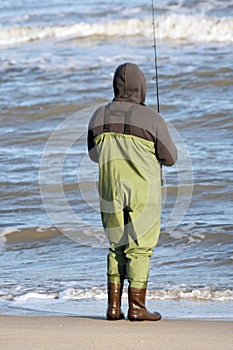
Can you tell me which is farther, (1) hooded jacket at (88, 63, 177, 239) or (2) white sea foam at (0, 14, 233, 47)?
(2) white sea foam at (0, 14, 233, 47)

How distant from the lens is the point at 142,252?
489 cm

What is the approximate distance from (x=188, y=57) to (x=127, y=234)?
35.9 ft

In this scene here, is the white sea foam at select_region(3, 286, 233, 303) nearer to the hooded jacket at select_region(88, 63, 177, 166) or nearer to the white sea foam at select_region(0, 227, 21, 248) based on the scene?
the hooded jacket at select_region(88, 63, 177, 166)

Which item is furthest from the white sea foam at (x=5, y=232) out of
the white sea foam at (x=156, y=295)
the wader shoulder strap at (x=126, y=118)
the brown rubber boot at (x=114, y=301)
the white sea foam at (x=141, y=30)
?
the white sea foam at (x=141, y=30)

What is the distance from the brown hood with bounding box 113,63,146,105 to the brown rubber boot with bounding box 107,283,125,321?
1002mm

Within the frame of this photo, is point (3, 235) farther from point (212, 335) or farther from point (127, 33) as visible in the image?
point (127, 33)

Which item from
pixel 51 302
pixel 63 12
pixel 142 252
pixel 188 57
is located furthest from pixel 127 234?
pixel 63 12

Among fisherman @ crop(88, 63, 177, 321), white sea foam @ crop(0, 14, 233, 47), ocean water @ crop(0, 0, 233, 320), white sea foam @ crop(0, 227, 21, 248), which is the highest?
fisherman @ crop(88, 63, 177, 321)

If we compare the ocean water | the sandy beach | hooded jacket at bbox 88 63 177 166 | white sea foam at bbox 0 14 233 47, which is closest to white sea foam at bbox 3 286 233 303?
the ocean water

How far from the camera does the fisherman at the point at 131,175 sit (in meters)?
4.88

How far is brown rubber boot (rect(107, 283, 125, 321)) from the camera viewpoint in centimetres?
498

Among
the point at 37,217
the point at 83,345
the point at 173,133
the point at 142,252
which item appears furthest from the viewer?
the point at 173,133

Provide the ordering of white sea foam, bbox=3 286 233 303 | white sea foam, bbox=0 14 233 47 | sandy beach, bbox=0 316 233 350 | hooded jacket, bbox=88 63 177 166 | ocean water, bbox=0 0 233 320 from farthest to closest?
1. white sea foam, bbox=0 14 233 47
2. ocean water, bbox=0 0 233 320
3. white sea foam, bbox=3 286 233 303
4. hooded jacket, bbox=88 63 177 166
5. sandy beach, bbox=0 316 233 350

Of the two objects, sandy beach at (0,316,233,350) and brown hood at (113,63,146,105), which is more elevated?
brown hood at (113,63,146,105)
